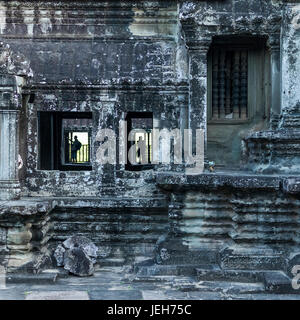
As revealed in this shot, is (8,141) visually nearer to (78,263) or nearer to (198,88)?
(78,263)

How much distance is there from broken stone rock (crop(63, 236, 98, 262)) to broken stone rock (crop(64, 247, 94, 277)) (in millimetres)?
120

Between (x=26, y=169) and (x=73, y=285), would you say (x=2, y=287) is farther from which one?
(x=26, y=169)

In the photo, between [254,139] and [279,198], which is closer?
[279,198]

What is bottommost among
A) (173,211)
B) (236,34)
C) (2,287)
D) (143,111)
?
(2,287)

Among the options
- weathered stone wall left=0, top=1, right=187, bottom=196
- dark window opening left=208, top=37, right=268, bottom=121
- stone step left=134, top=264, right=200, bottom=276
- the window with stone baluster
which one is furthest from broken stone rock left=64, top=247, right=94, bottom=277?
dark window opening left=208, top=37, right=268, bottom=121

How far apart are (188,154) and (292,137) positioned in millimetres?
1466

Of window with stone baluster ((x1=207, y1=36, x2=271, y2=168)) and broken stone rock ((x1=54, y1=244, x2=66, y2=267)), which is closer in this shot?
broken stone rock ((x1=54, y1=244, x2=66, y2=267))

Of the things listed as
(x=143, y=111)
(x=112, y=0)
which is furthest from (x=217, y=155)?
(x=112, y=0)

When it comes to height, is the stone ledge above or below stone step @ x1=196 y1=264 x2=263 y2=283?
above

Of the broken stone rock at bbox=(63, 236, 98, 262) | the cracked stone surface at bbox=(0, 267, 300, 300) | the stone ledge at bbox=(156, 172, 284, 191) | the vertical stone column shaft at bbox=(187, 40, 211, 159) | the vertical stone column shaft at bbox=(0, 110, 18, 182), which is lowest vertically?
the cracked stone surface at bbox=(0, 267, 300, 300)

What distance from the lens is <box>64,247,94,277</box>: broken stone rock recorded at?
7.66m

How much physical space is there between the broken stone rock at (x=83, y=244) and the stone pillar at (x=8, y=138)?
0.95 metres

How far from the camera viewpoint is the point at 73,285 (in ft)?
23.9

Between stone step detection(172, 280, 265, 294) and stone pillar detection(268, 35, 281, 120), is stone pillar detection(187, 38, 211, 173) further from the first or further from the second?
stone step detection(172, 280, 265, 294)
